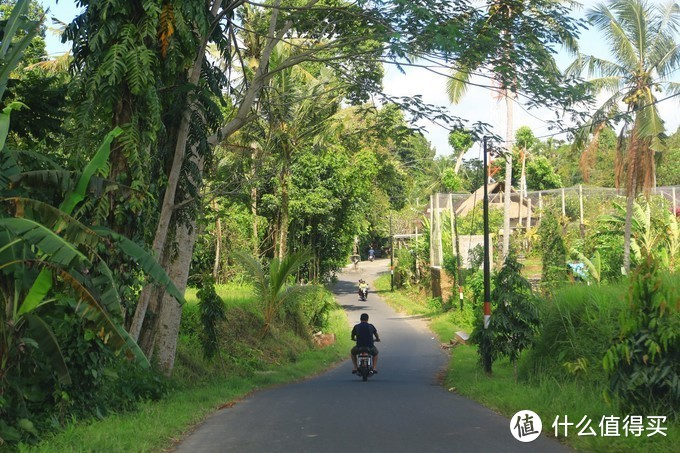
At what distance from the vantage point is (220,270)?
30.8 meters

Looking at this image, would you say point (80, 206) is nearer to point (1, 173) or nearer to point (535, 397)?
point (1, 173)

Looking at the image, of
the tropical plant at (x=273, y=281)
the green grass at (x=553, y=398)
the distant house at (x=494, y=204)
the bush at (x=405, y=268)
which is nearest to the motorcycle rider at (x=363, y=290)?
the bush at (x=405, y=268)

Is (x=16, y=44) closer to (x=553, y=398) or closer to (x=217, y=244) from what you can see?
(x=553, y=398)

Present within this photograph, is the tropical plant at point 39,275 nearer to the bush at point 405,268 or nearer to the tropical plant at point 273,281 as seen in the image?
the tropical plant at point 273,281

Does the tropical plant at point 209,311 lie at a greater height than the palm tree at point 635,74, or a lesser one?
lesser

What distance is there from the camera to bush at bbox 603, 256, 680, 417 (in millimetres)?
8516

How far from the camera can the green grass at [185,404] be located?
8547 mm

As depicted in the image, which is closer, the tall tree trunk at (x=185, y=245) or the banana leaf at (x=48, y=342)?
the banana leaf at (x=48, y=342)

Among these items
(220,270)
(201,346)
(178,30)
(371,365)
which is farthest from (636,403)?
(220,270)

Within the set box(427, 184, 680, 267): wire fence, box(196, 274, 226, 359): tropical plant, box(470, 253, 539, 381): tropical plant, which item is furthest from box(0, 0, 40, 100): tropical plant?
box(427, 184, 680, 267): wire fence

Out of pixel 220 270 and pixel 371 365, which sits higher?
pixel 220 270

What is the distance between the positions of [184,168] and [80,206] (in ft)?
12.0

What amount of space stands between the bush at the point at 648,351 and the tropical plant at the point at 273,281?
14387 mm

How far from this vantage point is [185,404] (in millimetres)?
12242
